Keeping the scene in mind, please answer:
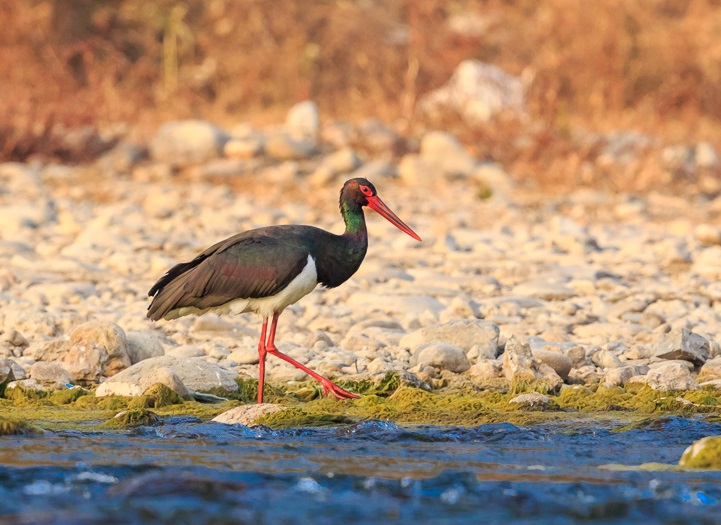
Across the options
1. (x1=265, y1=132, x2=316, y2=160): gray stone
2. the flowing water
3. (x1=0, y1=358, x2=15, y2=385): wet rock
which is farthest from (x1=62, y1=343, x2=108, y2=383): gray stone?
(x1=265, y1=132, x2=316, y2=160): gray stone

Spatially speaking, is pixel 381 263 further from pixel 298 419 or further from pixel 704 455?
pixel 704 455

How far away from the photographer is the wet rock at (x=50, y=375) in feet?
23.6

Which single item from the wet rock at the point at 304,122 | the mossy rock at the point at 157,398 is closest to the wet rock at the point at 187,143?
the wet rock at the point at 304,122

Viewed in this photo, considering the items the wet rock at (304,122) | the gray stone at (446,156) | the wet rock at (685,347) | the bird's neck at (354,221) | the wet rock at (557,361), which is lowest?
the wet rock at (557,361)

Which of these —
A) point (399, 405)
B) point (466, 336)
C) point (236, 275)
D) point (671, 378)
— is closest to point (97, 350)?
point (236, 275)

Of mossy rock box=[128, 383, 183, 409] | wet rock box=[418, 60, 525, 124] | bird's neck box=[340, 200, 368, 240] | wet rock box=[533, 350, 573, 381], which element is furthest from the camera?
wet rock box=[418, 60, 525, 124]

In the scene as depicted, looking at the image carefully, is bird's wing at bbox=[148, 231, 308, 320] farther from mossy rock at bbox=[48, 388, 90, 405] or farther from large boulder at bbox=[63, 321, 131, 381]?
mossy rock at bbox=[48, 388, 90, 405]

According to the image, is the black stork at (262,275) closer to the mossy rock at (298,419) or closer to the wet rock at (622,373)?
the mossy rock at (298,419)

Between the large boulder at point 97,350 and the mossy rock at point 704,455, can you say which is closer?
the mossy rock at point 704,455

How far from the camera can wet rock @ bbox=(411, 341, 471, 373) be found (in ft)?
24.6

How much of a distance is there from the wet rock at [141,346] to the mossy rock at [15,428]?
55.6 inches

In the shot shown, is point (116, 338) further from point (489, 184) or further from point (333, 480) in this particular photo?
point (489, 184)

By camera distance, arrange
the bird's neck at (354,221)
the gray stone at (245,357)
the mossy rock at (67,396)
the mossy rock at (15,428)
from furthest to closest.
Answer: the gray stone at (245,357) < the bird's neck at (354,221) < the mossy rock at (67,396) < the mossy rock at (15,428)

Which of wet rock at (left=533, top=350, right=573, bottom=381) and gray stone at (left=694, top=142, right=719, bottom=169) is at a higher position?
gray stone at (left=694, top=142, right=719, bottom=169)
